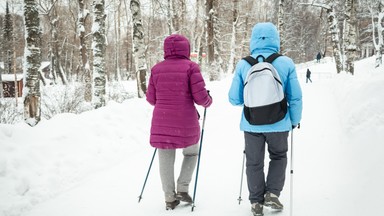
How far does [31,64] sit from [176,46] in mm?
A: 5023

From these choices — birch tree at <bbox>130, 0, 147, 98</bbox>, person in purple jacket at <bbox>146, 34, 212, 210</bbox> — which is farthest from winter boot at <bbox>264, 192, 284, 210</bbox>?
birch tree at <bbox>130, 0, 147, 98</bbox>

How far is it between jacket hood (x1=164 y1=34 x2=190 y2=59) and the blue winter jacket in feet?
2.43

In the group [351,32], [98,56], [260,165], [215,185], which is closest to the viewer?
[260,165]

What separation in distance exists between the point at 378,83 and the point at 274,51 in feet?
12.3

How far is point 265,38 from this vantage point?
3.38 m

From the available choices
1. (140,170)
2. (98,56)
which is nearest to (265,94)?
(140,170)

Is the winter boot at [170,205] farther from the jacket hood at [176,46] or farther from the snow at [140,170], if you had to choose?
the jacket hood at [176,46]

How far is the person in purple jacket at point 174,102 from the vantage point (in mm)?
3605

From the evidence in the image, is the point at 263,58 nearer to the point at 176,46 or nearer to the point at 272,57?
the point at 272,57

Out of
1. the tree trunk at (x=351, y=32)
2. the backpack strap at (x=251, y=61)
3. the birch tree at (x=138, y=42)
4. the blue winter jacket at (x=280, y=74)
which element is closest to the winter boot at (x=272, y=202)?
the blue winter jacket at (x=280, y=74)

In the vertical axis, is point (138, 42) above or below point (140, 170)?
above

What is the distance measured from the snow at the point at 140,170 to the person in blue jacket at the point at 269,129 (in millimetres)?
316

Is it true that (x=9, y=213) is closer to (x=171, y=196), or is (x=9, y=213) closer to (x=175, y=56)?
(x=171, y=196)

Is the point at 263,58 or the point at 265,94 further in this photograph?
the point at 263,58
